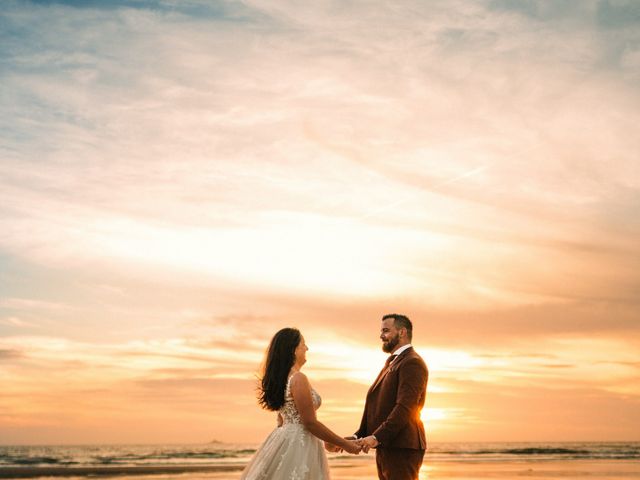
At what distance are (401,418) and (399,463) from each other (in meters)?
0.43

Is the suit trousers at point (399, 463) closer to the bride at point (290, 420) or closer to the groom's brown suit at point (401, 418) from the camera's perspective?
the groom's brown suit at point (401, 418)

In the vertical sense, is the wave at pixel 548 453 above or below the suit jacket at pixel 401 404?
below

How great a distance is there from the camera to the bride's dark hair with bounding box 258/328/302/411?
631 cm

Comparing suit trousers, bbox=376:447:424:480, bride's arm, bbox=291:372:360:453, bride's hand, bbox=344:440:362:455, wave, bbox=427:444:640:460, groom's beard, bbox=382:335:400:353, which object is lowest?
wave, bbox=427:444:640:460

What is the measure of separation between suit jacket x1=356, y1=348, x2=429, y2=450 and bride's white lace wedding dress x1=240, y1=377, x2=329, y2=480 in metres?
0.73

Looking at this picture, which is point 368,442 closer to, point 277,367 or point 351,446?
point 351,446

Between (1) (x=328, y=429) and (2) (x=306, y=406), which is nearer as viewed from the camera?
(2) (x=306, y=406)

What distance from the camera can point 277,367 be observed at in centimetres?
632

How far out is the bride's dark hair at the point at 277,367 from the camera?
6.31 m

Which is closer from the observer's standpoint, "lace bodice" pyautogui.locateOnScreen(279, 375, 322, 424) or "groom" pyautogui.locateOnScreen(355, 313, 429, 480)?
"lace bodice" pyautogui.locateOnScreen(279, 375, 322, 424)

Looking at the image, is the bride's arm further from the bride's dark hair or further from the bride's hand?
the bride's hand

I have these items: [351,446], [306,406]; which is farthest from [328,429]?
[351,446]

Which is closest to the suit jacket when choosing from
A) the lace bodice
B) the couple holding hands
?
the couple holding hands

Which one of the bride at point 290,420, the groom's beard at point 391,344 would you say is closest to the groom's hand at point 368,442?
the bride at point 290,420
